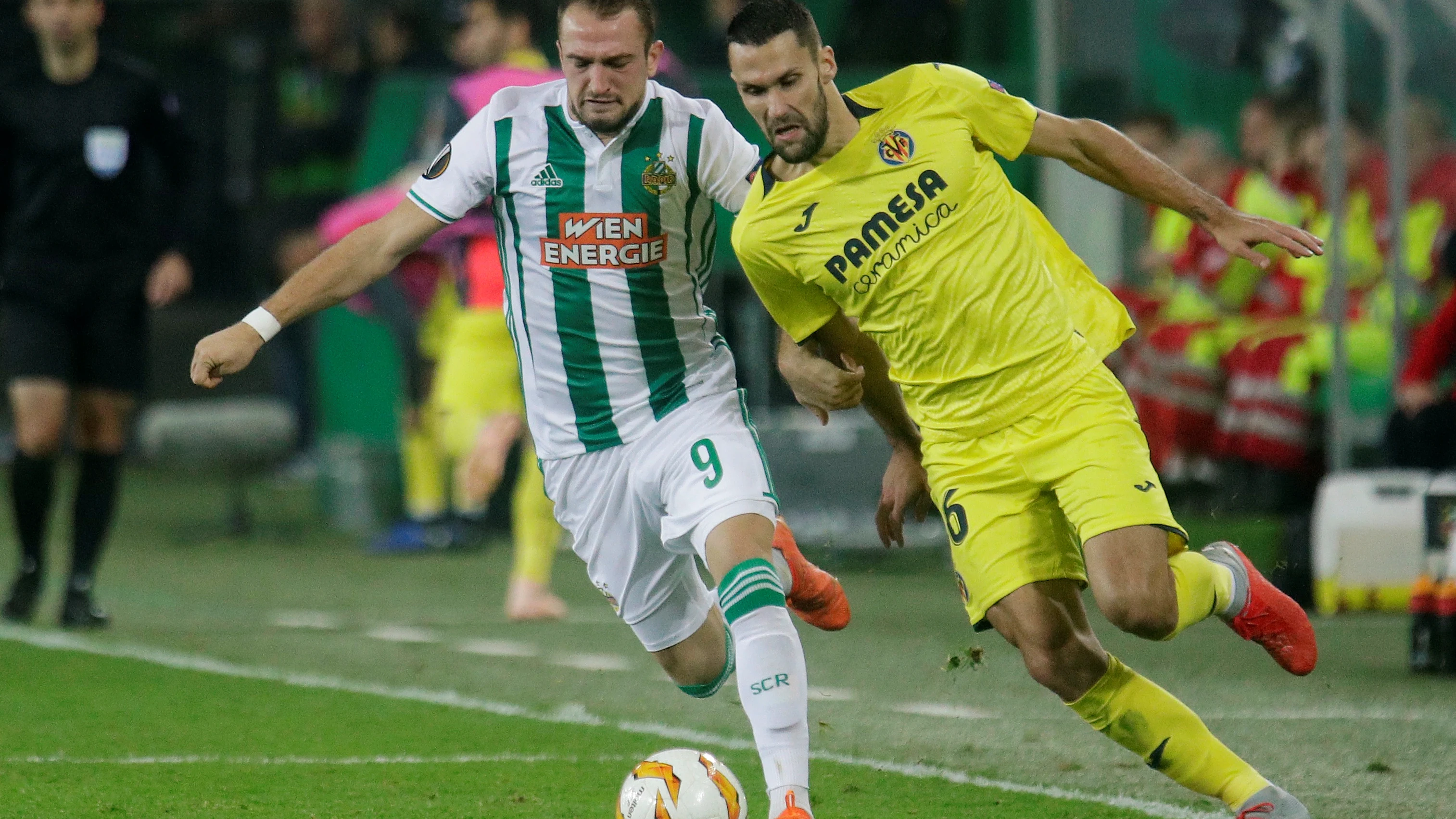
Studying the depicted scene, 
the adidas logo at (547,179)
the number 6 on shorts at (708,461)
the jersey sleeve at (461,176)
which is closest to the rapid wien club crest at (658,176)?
the adidas logo at (547,179)

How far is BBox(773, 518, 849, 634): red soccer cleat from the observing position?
17.3 ft

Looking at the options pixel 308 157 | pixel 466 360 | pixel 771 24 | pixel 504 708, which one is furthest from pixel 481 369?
pixel 308 157

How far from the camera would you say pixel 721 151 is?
190 inches

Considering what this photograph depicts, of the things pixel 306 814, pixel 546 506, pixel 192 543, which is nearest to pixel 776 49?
pixel 306 814

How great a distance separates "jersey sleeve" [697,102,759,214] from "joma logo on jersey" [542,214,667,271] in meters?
0.16

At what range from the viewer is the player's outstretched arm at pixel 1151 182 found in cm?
451

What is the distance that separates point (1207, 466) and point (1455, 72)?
226 cm

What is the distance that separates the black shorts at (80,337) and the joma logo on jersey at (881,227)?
14.2ft

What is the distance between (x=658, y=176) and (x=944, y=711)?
2.20m

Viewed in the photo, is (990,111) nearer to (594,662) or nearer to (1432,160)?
(594,662)

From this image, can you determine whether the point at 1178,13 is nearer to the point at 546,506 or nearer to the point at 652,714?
the point at 546,506

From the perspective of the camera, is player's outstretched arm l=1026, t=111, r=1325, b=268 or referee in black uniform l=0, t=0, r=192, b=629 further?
referee in black uniform l=0, t=0, r=192, b=629

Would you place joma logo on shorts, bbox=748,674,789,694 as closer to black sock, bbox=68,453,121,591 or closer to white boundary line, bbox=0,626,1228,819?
white boundary line, bbox=0,626,1228,819

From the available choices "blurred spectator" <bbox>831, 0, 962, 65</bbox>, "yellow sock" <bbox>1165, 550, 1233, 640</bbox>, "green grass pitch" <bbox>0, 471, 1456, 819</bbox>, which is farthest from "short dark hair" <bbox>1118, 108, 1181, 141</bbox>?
"yellow sock" <bbox>1165, 550, 1233, 640</bbox>
